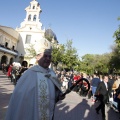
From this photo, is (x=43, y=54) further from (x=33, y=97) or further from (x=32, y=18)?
(x=32, y=18)

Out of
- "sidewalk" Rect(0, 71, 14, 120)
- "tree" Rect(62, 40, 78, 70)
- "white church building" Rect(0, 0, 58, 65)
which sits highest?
"white church building" Rect(0, 0, 58, 65)

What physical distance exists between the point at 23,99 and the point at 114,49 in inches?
1679

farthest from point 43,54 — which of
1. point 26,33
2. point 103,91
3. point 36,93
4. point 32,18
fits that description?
point 32,18

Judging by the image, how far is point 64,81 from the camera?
20.0 metres

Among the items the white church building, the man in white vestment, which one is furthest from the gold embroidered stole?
the white church building

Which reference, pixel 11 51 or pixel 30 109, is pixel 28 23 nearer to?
pixel 11 51

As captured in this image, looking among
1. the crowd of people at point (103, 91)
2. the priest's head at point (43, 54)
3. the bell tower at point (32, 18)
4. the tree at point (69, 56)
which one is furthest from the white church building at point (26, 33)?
the priest's head at point (43, 54)

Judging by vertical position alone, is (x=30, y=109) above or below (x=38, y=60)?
below

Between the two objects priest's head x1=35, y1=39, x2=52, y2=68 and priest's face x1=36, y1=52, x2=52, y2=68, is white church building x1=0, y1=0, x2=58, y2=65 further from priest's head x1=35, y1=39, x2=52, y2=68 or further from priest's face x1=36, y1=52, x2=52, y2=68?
priest's face x1=36, y1=52, x2=52, y2=68

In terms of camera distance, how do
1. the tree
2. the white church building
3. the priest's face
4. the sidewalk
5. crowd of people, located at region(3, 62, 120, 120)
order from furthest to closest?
the white church building < the tree < crowd of people, located at region(3, 62, 120, 120) < the sidewalk < the priest's face

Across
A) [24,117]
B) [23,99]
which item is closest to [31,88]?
[23,99]

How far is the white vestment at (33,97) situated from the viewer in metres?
2.95

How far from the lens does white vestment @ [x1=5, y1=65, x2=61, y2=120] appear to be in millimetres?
2947

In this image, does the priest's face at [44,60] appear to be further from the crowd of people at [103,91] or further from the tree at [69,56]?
the tree at [69,56]
